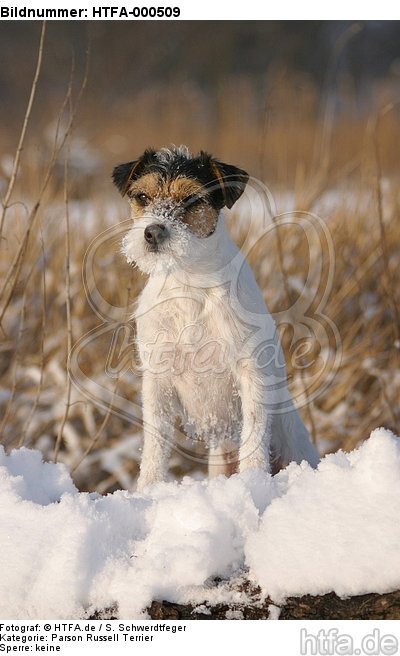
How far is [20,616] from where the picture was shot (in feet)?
5.85

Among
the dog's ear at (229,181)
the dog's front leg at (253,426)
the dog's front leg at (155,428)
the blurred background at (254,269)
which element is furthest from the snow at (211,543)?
the blurred background at (254,269)

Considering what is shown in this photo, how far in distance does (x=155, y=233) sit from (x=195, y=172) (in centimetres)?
38

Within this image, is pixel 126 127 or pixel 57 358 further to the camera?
pixel 126 127

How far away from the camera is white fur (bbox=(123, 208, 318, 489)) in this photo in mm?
2449

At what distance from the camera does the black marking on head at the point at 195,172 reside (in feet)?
8.06

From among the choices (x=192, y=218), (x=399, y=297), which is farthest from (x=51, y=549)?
(x=399, y=297)

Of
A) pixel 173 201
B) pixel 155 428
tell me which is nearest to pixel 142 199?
pixel 173 201

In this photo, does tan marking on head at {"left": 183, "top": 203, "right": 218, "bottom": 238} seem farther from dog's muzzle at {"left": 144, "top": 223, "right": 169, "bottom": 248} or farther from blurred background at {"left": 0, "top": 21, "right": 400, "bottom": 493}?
blurred background at {"left": 0, "top": 21, "right": 400, "bottom": 493}

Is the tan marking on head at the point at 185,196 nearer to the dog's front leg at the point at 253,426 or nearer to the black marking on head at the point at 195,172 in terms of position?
the black marking on head at the point at 195,172

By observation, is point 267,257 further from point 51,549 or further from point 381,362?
point 51,549

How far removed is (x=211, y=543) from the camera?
5.65ft

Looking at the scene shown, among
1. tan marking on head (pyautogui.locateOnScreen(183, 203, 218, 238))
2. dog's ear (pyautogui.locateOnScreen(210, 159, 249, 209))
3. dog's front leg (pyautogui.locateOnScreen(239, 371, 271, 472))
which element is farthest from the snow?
dog's ear (pyautogui.locateOnScreen(210, 159, 249, 209))

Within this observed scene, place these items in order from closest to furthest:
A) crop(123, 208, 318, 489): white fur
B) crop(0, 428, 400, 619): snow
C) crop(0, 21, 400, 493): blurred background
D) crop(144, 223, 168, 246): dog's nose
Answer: crop(0, 428, 400, 619): snow
crop(144, 223, 168, 246): dog's nose
crop(123, 208, 318, 489): white fur
crop(0, 21, 400, 493): blurred background

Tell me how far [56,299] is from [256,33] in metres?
14.0
